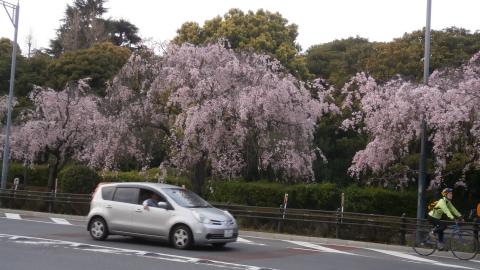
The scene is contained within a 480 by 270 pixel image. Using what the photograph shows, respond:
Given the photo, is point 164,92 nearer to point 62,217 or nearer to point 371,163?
point 62,217

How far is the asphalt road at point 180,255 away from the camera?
1220cm

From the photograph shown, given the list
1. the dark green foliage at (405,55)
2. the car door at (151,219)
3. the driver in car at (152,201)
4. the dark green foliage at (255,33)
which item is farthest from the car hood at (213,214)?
the dark green foliage at (255,33)

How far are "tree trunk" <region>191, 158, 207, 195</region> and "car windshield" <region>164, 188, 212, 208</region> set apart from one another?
10.5 m

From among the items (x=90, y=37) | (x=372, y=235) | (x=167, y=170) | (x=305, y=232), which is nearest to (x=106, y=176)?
(x=167, y=170)

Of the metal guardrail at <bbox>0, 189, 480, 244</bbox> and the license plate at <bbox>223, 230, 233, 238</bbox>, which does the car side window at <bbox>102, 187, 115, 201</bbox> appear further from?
the metal guardrail at <bbox>0, 189, 480, 244</bbox>

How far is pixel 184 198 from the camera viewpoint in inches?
610

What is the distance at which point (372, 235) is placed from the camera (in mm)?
19703

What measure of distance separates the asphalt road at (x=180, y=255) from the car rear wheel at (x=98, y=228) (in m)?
0.19

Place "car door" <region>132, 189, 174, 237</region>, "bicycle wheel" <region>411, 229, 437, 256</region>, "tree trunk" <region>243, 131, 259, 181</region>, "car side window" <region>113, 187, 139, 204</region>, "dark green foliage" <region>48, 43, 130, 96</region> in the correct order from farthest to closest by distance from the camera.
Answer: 1. "dark green foliage" <region>48, 43, 130, 96</region>
2. "tree trunk" <region>243, 131, 259, 181</region>
3. "bicycle wheel" <region>411, 229, 437, 256</region>
4. "car side window" <region>113, 187, 139, 204</region>
5. "car door" <region>132, 189, 174, 237</region>

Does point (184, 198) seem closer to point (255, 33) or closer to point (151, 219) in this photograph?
point (151, 219)

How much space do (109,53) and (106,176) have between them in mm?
21749

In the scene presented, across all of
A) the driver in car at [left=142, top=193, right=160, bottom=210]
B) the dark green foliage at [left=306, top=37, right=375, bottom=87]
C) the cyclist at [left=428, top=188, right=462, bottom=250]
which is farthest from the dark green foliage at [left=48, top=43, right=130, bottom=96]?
the cyclist at [left=428, top=188, right=462, bottom=250]

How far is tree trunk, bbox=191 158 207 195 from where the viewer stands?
26453 mm

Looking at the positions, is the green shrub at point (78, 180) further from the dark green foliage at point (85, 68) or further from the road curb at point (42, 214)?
the dark green foliage at point (85, 68)
